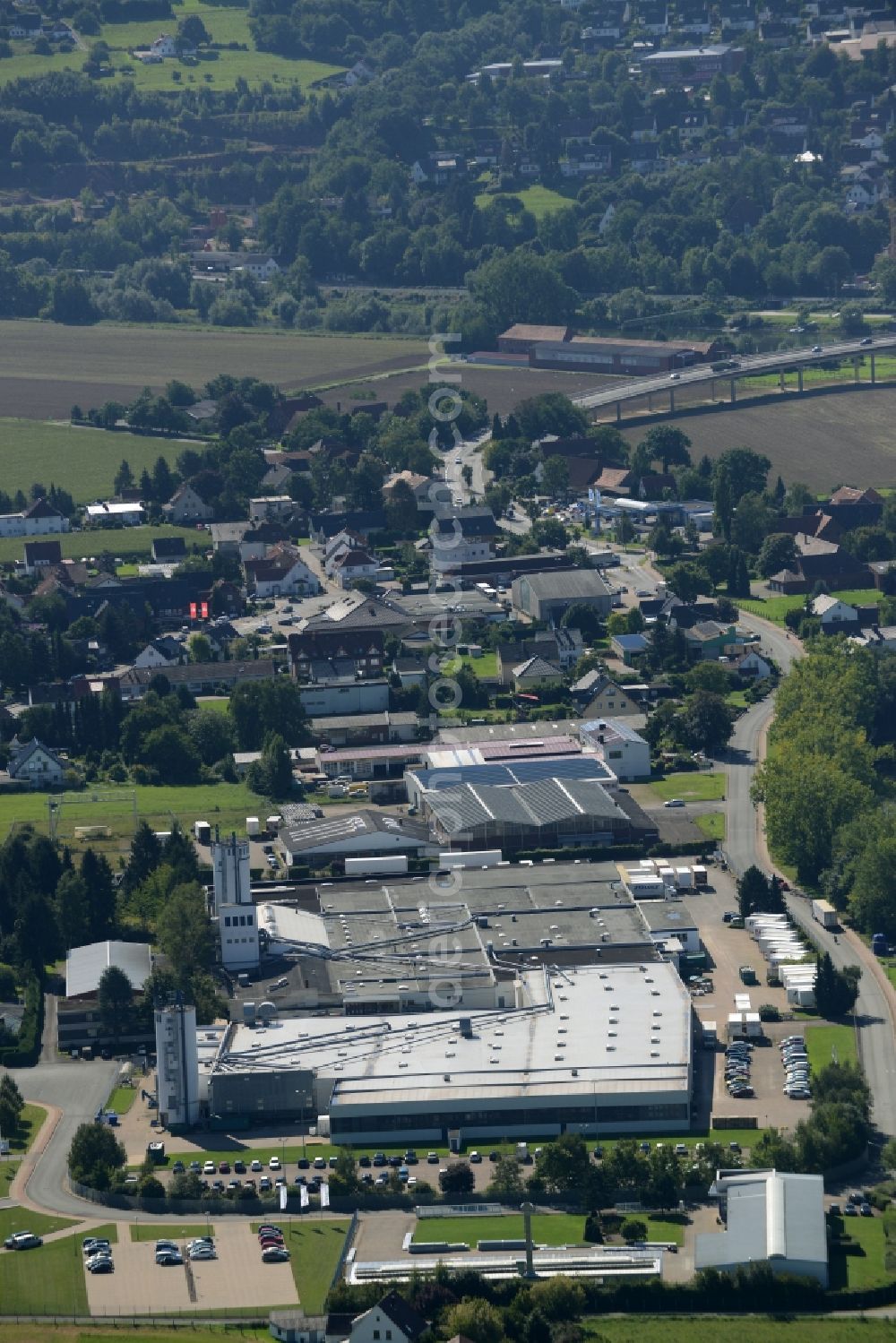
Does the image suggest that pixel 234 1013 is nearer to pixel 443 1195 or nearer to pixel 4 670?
pixel 443 1195

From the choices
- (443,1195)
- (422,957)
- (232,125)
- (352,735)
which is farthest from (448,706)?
(232,125)

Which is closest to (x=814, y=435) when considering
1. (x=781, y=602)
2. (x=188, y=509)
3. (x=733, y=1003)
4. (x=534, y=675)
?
(x=781, y=602)

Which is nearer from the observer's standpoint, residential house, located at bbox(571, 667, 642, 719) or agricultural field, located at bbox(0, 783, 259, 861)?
agricultural field, located at bbox(0, 783, 259, 861)

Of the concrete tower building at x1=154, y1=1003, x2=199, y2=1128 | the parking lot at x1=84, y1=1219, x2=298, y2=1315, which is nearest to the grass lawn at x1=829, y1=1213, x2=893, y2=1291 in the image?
the parking lot at x1=84, y1=1219, x2=298, y2=1315

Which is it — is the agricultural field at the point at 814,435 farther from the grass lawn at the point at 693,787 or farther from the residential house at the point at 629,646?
the grass lawn at the point at 693,787

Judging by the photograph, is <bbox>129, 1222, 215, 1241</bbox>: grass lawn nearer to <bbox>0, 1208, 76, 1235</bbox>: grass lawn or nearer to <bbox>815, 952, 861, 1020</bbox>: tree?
<bbox>0, 1208, 76, 1235</bbox>: grass lawn

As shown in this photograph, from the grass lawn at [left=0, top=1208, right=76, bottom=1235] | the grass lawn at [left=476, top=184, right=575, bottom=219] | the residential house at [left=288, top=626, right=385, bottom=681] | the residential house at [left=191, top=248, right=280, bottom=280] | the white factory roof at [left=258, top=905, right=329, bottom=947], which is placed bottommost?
the grass lawn at [left=0, top=1208, right=76, bottom=1235]

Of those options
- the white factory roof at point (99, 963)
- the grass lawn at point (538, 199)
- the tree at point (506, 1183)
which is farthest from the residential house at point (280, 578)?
the grass lawn at point (538, 199)

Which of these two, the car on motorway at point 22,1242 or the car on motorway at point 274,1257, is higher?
the car on motorway at point 22,1242
